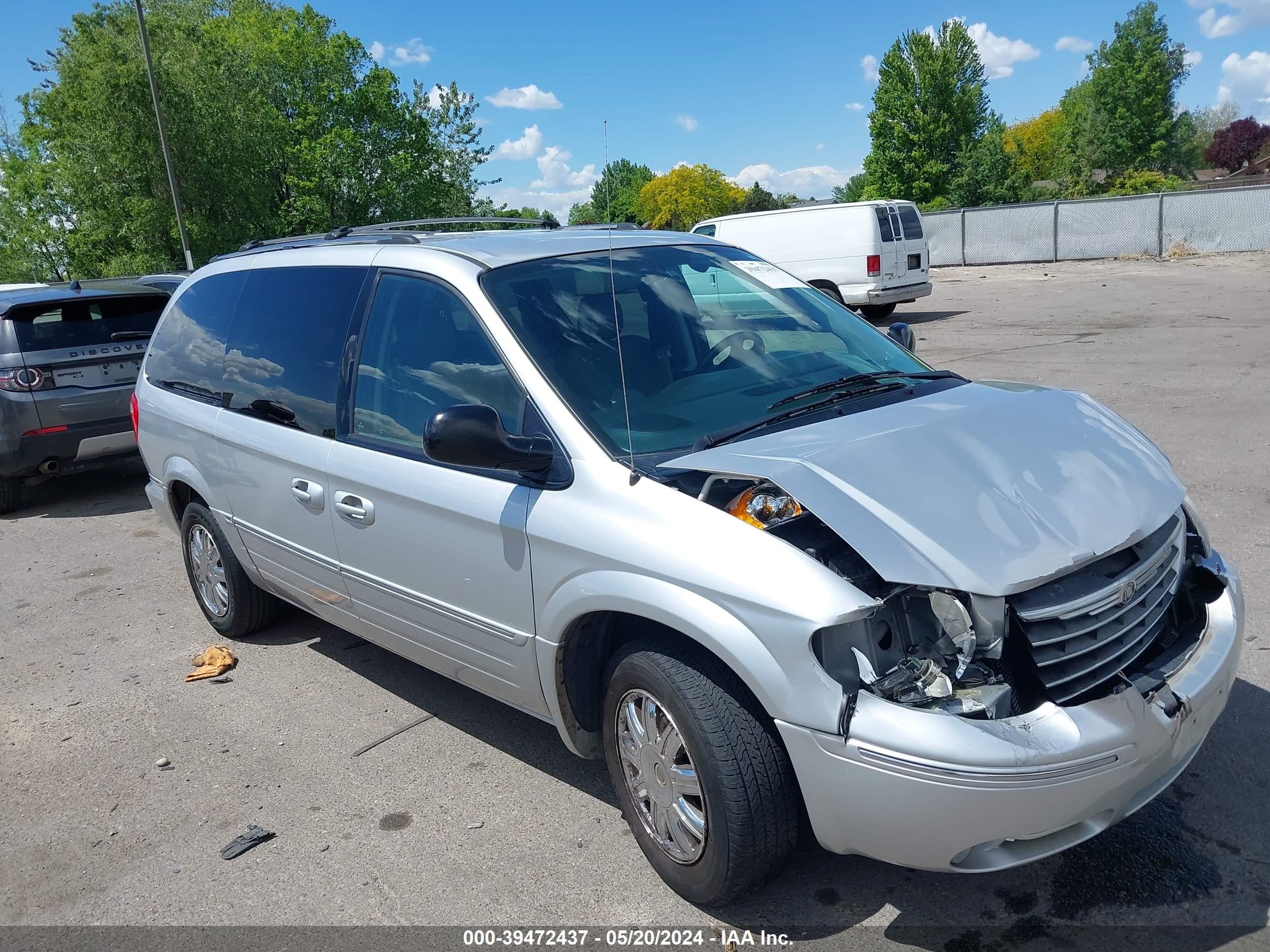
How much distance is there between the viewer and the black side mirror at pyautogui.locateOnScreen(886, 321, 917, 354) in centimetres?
443

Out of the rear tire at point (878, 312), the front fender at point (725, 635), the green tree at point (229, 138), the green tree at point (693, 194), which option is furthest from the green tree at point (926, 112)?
the front fender at point (725, 635)

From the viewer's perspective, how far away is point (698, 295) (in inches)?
155

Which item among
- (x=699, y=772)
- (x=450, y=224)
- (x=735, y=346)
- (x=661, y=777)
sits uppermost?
(x=450, y=224)

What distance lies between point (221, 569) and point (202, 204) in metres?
36.9

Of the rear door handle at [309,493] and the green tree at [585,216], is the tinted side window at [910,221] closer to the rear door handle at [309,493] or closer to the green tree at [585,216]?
the green tree at [585,216]

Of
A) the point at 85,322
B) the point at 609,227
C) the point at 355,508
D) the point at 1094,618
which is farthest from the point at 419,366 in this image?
the point at 85,322

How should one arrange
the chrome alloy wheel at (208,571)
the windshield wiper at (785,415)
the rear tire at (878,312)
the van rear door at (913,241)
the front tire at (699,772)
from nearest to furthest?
the front tire at (699,772) → the windshield wiper at (785,415) → the chrome alloy wheel at (208,571) → the van rear door at (913,241) → the rear tire at (878,312)

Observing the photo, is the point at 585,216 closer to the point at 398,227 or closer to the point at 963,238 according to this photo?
the point at 398,227

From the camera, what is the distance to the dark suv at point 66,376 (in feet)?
26.1

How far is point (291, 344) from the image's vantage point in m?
4.21

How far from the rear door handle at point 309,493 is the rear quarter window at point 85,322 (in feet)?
17.7

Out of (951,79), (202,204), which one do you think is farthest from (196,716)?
(951,79)

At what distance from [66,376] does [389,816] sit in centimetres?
633

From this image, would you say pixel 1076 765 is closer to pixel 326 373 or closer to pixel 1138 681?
pixel 1138 681
